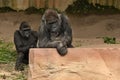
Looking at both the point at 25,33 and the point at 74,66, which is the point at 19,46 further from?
the point at 74,66

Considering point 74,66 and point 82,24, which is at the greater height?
point 74,66

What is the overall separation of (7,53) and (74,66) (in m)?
3.35

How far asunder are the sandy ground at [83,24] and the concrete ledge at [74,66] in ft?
16.8

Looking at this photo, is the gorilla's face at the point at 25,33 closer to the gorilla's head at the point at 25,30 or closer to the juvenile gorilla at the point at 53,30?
the gorilla's head at the point at 25,30

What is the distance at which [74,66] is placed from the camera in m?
7.62

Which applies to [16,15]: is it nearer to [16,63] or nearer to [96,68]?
[16,63]

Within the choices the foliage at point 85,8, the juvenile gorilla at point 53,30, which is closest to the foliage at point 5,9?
the foliage at point 85,8

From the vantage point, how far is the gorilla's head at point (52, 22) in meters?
8.24

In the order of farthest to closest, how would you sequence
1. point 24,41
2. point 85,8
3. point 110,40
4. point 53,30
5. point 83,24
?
point 85,8
point 83,24
point 110,40
point 24,41
point 53,30

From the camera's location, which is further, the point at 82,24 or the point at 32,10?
the point at 32,10

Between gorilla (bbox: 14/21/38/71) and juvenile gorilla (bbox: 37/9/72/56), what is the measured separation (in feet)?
4.87

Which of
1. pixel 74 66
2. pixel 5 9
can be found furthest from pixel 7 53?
pixel 74 66

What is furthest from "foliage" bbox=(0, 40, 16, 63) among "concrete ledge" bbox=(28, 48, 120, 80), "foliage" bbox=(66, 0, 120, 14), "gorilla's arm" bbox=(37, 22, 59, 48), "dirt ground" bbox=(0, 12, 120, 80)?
"foliage" bbox=(66, 0, 120, 14)

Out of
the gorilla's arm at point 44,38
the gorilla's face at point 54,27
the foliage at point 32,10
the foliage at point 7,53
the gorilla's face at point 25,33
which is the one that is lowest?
the foliage at point 7,53
